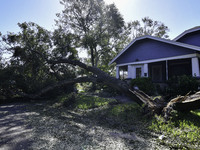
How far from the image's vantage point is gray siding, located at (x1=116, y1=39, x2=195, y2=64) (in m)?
8.89

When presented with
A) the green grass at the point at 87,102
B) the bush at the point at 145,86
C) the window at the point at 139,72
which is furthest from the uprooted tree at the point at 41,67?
the window at the point at 139,72

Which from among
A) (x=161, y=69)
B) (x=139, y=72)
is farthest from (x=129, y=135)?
(x=161, y=69)

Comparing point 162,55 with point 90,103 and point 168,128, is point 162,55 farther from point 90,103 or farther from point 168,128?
point 168,128

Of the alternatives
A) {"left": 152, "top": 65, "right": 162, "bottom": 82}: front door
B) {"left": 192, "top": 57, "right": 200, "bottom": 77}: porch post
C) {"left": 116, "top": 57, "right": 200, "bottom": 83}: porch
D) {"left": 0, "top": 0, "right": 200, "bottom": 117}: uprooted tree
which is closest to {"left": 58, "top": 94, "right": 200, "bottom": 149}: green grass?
{"left": 0, "top": 0, "right": 200, "bottom": 117}: uprooted tree

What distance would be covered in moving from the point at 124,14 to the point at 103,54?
6503 mm

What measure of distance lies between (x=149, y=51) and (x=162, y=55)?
1288 millimetres

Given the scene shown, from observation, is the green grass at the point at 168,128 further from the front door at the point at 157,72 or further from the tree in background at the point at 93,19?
the tree in background at the point at 93,19

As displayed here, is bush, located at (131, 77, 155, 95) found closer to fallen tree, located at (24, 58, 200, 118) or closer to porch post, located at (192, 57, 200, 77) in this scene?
porch post, located at (192, 57, 200, 77)

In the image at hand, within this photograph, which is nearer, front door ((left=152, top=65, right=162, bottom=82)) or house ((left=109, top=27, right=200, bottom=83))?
house ((left=109, top=27, right=200, bottom=83))

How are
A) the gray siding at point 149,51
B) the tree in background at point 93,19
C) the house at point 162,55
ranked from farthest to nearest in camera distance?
the tree in background at point 93,19 → the gray siding at point 149,51 → the house at point 162,55

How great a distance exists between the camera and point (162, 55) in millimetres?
9672

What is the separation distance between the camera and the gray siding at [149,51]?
8894 millimetres

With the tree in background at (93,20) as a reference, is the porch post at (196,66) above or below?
below

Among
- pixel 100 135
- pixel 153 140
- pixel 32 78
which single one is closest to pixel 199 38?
pixel 153 140
